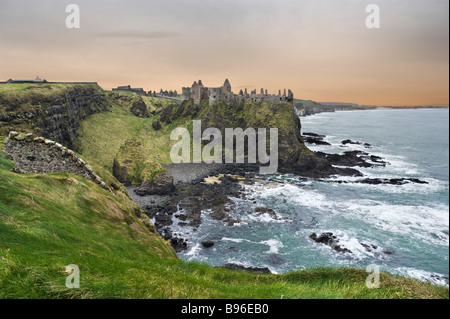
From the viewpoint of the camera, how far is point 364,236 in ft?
136

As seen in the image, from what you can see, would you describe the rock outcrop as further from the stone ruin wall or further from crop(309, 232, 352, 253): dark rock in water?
the stone ruin wall

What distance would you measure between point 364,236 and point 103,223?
41.7m

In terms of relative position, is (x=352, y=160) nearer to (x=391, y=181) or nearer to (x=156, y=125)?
(x=391, y=181)

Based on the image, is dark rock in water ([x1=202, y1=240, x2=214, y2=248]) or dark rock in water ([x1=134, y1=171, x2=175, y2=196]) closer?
dark rock in water ([x1=202, y1=240, x2=214, y2=248])

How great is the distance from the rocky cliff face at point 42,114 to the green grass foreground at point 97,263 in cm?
5198

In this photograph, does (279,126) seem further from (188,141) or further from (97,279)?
(97,279)

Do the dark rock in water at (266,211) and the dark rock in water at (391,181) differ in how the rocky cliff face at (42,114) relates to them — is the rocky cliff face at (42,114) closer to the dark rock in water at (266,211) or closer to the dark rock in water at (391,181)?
the dark rock in water at (266,211)

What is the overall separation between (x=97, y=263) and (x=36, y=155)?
13662mm

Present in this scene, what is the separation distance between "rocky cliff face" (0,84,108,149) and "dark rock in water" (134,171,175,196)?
3033cm

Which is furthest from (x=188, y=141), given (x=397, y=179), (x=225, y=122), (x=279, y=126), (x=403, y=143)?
(x=403, y=143)

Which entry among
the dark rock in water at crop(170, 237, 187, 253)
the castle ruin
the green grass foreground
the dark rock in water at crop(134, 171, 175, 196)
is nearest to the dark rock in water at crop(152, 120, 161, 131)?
the castle ruin

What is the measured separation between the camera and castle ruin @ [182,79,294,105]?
9894 cm

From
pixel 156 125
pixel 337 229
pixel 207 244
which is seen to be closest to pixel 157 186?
pixel 207 244
